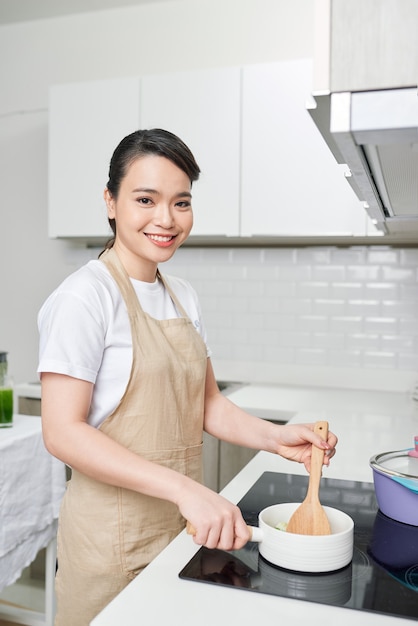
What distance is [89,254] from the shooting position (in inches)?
142

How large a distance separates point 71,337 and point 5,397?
115 centimetres

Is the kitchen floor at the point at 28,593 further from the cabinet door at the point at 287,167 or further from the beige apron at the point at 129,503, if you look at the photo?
the cabinet door at the point at 287,167

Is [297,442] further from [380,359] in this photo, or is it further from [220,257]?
[220,257]

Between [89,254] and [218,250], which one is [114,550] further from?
[89,254]

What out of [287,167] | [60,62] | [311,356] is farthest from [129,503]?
[60,62]

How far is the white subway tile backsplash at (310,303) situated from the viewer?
308 centimetres

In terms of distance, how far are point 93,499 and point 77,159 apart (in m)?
2.20

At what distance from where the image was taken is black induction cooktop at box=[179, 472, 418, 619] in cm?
91

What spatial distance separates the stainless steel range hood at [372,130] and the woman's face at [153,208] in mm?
364

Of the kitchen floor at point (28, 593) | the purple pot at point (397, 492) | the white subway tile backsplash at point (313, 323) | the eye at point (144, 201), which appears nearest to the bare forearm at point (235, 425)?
the purple pot at point (397, 492)

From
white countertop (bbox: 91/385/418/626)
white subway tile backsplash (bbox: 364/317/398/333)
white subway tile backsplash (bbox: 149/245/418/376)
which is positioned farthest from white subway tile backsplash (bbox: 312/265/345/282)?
white countertop (bbox: 91/385/418/626)

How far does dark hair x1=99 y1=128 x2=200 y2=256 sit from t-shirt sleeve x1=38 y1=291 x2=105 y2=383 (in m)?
0.31

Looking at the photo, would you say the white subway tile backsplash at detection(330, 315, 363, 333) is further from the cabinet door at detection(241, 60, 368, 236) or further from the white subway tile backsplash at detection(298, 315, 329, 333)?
the cabinet door at detection(241, 60, 368, 236)

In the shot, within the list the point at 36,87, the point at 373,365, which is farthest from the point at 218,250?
the point at 36,87
